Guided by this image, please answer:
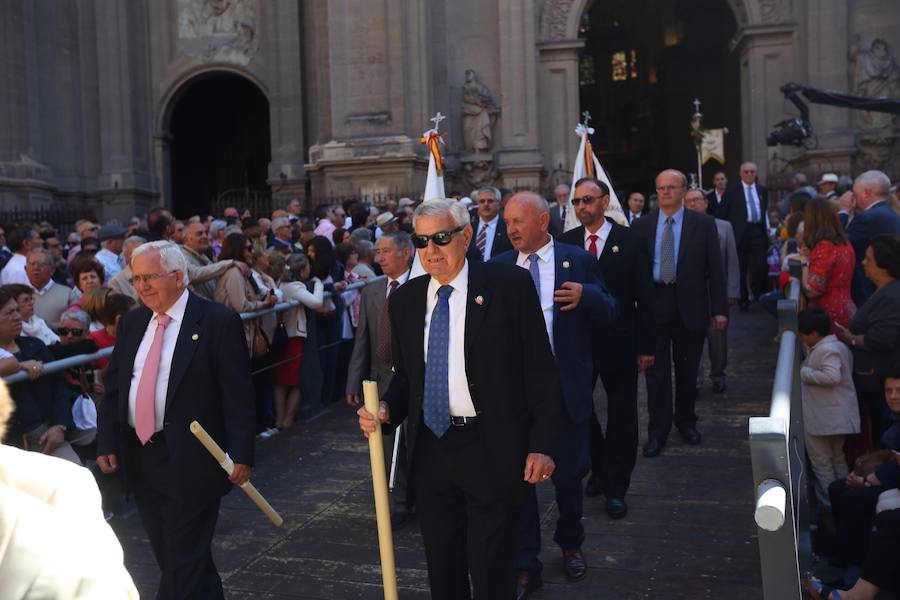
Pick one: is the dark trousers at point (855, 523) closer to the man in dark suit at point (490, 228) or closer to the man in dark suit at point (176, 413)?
the man in dark suit at point (176, 413)

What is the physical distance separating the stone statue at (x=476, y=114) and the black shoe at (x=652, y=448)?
17.1 meters

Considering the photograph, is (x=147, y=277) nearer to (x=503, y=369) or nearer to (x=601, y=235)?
(x=503, y=369)

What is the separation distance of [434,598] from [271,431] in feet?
18.2

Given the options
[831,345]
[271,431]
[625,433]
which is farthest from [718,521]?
[271,431]

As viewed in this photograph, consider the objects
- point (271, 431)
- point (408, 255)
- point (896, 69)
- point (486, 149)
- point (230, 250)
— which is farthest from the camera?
point (486, 149)

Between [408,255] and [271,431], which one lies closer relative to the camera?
[408,255]

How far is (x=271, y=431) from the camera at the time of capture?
10109 millimetres

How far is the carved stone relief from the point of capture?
87.2 ft

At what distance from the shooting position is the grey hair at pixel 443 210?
468 cm

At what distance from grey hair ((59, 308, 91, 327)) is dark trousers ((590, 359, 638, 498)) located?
3724 mm

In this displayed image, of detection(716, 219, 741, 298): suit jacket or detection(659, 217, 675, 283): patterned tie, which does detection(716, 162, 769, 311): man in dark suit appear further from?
detection(659, 217, 675, 283): patterned tie

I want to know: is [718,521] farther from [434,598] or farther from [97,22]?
[97,22]

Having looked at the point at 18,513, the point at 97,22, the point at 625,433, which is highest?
the point at 97,22

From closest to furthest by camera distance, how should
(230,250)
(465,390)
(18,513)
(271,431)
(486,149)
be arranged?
1. (18,513)
2. (465,390)
3. (230,250)
4. (271,431)
5. (486,149)
